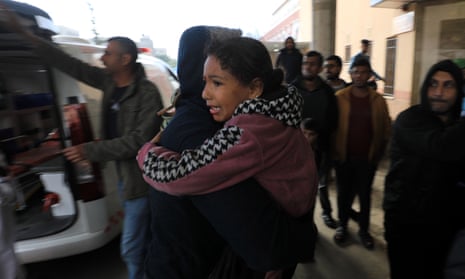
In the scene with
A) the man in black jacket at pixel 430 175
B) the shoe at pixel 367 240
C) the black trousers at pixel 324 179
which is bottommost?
the shoe at pixel 367 240

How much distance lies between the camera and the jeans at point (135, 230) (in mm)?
2137

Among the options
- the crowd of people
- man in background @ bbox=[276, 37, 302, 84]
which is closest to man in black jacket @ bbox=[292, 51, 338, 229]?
the crowd of people

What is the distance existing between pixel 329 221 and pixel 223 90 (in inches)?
119

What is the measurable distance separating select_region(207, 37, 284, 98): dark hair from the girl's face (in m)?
0.01

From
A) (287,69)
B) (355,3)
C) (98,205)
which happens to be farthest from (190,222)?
(355,3)

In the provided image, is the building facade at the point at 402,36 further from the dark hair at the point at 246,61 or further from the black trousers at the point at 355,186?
the dark hair at the point at 246,61

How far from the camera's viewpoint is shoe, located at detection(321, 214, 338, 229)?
11.5 feet

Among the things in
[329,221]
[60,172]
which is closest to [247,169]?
[60,172]

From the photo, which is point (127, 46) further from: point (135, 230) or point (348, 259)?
point (348, 259)

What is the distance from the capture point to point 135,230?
7.02ft

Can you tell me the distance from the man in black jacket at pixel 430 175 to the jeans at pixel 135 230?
1526mm

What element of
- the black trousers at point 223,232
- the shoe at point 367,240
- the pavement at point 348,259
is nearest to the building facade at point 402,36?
the pavement at point 348,259

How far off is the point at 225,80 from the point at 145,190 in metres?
1.44

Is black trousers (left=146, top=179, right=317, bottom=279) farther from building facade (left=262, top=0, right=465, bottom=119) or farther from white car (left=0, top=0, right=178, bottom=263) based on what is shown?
building facade (left=262, top=0, right=465, bottom=119)
